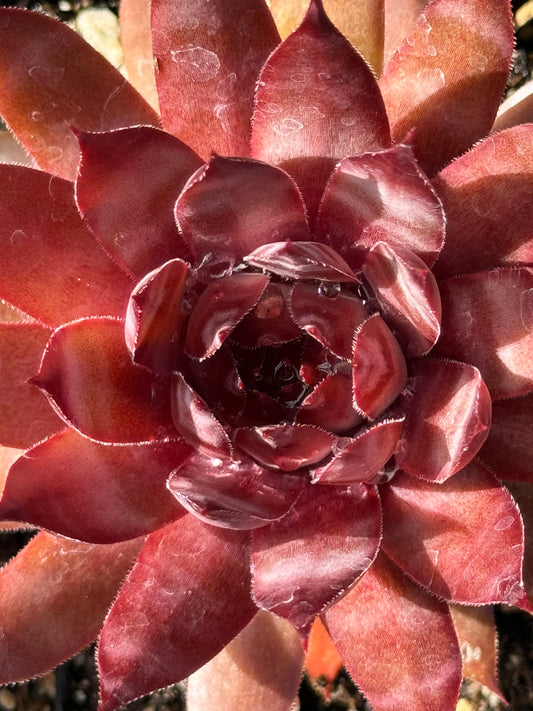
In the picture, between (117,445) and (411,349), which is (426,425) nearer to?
(411,349)

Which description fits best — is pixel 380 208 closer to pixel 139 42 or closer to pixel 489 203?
pixel 489 203

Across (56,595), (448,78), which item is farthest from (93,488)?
(448,78)

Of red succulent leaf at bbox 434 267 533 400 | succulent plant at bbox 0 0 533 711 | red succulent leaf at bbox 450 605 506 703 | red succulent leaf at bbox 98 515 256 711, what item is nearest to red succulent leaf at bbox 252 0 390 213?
succulent plant at bbox 0 0 533 711

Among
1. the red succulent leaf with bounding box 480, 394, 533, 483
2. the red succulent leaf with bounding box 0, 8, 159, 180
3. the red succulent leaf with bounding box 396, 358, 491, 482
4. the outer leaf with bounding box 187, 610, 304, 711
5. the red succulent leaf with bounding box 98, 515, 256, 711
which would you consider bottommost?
the outer leaf with bounding box 187, 610, 304, 711

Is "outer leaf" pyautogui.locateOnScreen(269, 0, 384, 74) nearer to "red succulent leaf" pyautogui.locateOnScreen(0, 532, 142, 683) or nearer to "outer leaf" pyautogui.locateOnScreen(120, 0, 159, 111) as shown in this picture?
"outer leaf" pyautogui.locateOnScreen(120, 0, 159, 111)

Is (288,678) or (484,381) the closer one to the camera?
(484,381)

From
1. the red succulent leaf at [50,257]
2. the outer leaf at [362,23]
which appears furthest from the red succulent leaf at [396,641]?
the outer leaf at [362,23]

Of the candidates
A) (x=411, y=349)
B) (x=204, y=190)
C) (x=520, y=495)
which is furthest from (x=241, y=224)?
(x=520, y=495)
